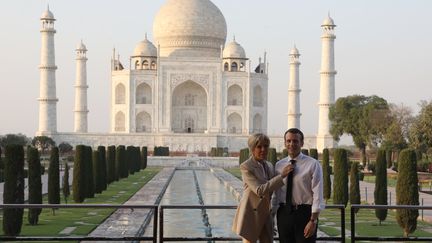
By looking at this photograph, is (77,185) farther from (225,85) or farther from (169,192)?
(225,85)

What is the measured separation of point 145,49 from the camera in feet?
147

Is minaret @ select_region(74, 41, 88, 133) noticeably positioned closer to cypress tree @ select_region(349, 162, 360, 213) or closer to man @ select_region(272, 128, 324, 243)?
cypress tree @ select_region(349, 162, 360, 213)

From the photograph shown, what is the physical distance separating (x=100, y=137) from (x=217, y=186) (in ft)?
69.1

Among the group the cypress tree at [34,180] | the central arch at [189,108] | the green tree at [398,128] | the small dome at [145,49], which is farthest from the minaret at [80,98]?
the cypress tree at [34,180]

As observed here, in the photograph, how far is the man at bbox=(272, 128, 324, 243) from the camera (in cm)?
414

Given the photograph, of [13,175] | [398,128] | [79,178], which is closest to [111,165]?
[79,178]

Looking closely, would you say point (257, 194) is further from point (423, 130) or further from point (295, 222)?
point (423, 130)

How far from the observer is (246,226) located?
412 centimetres

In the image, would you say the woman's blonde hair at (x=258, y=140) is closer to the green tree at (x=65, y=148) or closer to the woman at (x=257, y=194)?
the woman at (x=257, y=194)

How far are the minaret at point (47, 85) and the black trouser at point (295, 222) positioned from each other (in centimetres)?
3555

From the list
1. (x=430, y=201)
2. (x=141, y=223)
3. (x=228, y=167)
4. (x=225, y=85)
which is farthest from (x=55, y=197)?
(x=225, y=85)

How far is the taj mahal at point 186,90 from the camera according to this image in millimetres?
39188

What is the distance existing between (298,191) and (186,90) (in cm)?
4019

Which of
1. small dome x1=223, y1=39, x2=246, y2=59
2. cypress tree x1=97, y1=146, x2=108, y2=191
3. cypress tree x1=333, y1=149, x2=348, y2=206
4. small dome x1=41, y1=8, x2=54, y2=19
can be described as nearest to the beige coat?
cypress tree x1=333, y1=149, x2=348, y2=206
